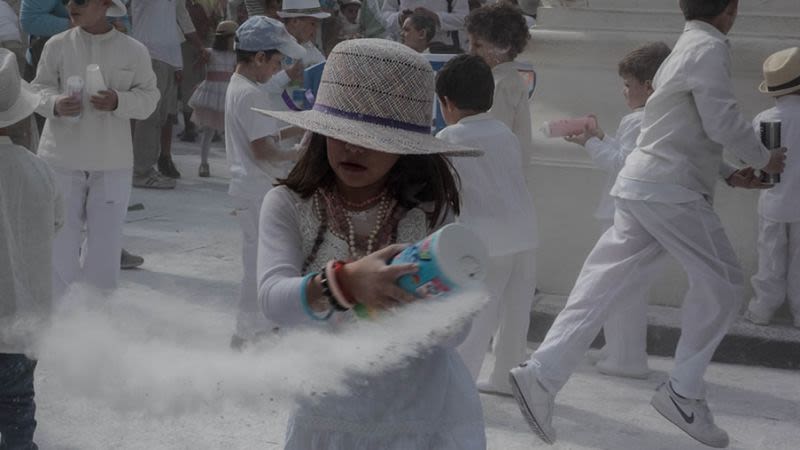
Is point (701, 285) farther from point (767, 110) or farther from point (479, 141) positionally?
point (767, 110)

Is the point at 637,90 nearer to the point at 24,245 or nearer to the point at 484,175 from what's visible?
the point at 484,175

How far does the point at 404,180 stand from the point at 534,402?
2.33 meters

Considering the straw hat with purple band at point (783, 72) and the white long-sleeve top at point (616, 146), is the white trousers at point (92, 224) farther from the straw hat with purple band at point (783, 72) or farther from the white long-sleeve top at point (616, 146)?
the straw hat with purple band at point (783, 72)

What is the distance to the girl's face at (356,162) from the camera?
2.78 meters

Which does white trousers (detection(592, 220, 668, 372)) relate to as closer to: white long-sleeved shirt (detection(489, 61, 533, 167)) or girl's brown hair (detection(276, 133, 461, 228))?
white long-sleeved shirt (detection(489, 61, 533, 167))

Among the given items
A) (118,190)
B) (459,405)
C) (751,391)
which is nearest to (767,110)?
(751,391)

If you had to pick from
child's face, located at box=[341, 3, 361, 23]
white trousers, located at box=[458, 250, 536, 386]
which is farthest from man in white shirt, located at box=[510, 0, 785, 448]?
child's face, located at box=[341, 3, 361, 23]

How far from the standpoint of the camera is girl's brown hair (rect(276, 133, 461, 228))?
9.61 feet

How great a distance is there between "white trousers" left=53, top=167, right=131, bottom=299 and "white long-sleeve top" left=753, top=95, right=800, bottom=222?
3.28 m

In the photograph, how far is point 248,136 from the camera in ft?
20.4

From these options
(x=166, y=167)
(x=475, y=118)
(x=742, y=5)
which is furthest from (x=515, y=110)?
(x=166, y=167)

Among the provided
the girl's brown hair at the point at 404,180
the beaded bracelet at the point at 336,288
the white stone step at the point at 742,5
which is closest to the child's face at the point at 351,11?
the white stone step at the point at 742,5

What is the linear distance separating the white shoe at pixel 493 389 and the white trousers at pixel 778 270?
1682mm

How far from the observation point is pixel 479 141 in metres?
5.22
